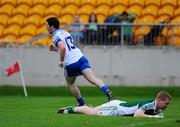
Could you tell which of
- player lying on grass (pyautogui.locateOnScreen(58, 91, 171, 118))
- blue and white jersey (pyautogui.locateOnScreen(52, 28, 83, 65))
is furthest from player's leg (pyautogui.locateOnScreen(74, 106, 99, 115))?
blue and white jersey (pyautogui.locateOnScreen(52, 28, 83, 65))

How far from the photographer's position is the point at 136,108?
16.5 meters

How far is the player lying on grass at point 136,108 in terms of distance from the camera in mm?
15883

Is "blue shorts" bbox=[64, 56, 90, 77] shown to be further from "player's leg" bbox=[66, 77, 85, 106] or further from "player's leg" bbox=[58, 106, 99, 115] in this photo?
"player's leg" bbox=[58, 106, 99, 115]

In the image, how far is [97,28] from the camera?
28812mm

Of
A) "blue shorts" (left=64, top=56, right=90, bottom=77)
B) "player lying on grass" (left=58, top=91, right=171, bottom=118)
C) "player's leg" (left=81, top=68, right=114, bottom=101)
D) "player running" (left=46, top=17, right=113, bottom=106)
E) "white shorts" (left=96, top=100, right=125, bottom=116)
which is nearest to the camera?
"player lying on grass" (left=58, top=91, right=171, bottom=118)

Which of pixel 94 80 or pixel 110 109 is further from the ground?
pixel 94 80

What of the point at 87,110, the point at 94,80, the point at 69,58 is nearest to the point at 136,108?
the point at 87,110

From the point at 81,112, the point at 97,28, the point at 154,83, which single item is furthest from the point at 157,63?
the point at 81,112

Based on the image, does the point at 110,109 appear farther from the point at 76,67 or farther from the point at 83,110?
the point at 76,67

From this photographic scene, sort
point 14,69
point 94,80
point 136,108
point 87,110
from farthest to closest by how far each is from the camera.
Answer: point 14,69
point 94,80
point 87,110
point 136,108

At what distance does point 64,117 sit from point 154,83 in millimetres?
12634

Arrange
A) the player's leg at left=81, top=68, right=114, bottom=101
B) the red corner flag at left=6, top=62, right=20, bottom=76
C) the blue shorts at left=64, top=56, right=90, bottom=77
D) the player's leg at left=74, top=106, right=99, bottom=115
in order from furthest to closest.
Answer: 1. the red corner flag at left=6, top=62, right=20, bottom=76
2. the blue shorts at left=64, top=56, right=90, bottom=77
3. the player's leg at left=81, top=68, right=114, bottom=101
4. the player's leg at left=74, top=106, right=99, bottom=115

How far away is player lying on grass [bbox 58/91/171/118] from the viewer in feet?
52.1

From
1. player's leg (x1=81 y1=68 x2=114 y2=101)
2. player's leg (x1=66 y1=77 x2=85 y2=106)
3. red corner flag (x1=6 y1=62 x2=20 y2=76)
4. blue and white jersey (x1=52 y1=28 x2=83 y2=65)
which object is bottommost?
red corner flag (x1=6 y1=62 x2=20 y2=76)
